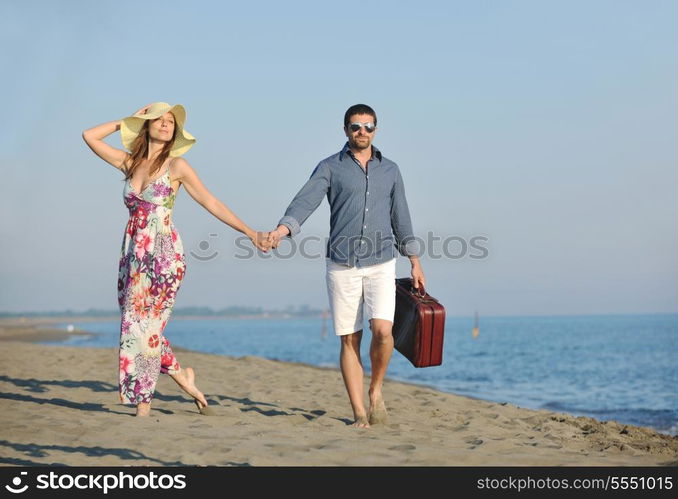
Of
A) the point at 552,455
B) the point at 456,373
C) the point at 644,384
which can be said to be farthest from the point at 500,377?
the point at 552,455

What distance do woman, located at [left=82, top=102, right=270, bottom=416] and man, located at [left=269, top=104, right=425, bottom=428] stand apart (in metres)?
0.52

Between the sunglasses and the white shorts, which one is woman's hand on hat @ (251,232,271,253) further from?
the sunglasses

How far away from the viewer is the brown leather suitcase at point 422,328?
572cm

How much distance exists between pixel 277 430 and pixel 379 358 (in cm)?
101

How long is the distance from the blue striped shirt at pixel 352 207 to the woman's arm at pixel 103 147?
126cm

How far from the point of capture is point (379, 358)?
5824mm

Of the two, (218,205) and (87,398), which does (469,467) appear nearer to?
(218,205)

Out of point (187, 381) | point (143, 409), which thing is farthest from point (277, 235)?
point (143, 409)

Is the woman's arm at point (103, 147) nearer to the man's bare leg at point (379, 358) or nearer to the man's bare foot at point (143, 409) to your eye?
the man's bare foot at point (143, 409)

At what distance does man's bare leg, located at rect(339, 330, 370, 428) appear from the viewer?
5.77 meters

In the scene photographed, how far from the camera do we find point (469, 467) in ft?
13.2

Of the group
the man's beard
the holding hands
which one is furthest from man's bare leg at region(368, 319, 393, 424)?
the man's beard

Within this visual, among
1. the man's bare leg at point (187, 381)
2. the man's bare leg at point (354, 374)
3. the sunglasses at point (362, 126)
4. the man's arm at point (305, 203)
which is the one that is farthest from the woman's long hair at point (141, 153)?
the man's bare leg at point (354, 374)

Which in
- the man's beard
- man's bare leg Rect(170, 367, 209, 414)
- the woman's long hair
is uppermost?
the man's beard
